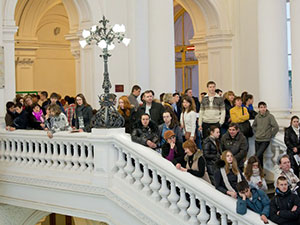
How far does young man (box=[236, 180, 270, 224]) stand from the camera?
7.85 metres

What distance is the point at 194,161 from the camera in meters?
8.83

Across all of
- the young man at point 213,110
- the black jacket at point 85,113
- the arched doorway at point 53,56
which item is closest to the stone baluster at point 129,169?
the black jacket at point 85,113

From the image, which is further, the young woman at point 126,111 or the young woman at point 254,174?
the young woman at point 126,111

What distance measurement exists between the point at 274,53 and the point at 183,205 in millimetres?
7390

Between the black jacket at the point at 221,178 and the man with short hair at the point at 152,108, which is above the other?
the man with short hair at the point at 152,108

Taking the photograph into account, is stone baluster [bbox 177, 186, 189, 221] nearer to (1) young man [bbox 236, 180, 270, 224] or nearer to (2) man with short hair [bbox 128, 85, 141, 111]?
(1) young man [bbox 236, 180, 270, 224]

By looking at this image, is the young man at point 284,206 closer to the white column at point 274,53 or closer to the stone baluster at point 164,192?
the stone baluster at point 164,192

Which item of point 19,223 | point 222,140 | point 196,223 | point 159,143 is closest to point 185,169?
point 196,223

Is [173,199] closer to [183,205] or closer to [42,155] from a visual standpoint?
[183,205]

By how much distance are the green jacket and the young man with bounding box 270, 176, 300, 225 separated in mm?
3811

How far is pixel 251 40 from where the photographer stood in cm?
1938

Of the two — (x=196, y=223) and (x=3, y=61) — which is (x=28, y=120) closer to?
(x=3, y=61)

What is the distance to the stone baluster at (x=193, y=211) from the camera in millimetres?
8328

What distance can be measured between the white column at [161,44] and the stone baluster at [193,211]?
794 cm
